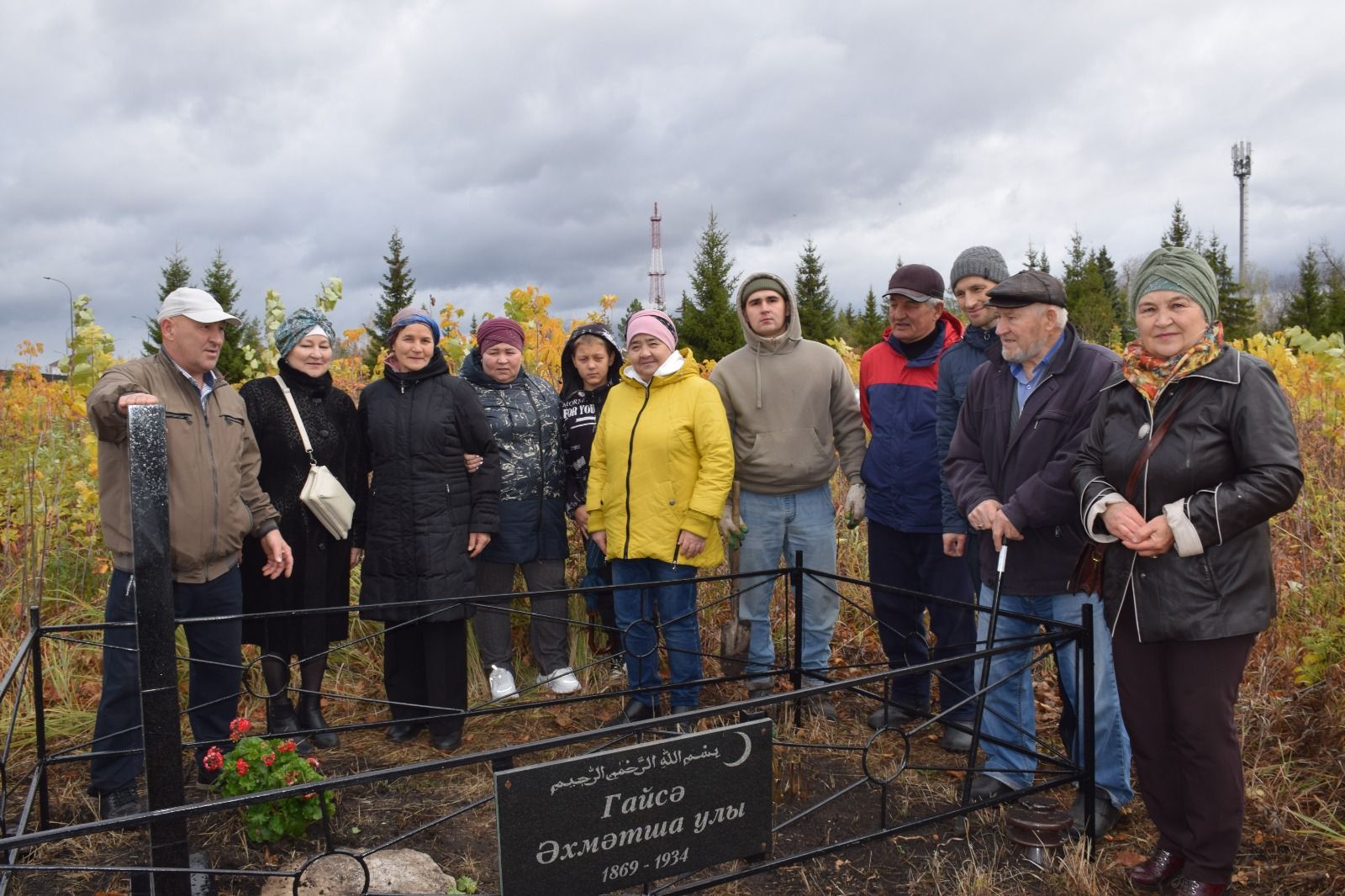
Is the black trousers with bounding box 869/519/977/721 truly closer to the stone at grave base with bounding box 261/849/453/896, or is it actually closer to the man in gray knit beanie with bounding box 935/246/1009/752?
the man in gray knit beanie with bounding box 935/246/1009/752

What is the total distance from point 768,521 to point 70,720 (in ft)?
11.3

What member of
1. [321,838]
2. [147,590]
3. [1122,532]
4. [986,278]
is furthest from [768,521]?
[147,590]

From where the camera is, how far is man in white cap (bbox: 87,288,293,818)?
338cm

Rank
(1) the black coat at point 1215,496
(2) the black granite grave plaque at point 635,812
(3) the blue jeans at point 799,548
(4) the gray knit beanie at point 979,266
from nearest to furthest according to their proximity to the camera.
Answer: (2) the black granite grave plaque at point 635,812, (1) the black coat at point 1215,496, (4) the gray knit beanie at point 979,266, (3) the blue jeans at point 799,548

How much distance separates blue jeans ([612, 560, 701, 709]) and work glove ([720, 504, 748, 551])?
12.9 inches

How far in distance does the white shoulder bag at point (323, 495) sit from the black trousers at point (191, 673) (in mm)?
441

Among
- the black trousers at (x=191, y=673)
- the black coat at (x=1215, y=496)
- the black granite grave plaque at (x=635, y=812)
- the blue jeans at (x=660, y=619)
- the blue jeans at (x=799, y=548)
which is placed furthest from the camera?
the blue jeans at (x=799, y=548)

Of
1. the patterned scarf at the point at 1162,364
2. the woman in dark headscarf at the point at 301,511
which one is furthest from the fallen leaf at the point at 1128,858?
the woman in dark headscarf at the point at 301,511

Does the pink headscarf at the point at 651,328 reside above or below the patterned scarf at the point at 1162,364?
above

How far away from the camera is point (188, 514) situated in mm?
3475

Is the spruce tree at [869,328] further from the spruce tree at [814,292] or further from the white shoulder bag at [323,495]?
the white shoulder bag at [323,495]

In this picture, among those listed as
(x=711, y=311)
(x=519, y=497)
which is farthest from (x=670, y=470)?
(x=711, y=311)

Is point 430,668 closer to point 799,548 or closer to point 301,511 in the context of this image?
point 301,511

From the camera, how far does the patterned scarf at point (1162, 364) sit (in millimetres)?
2678
